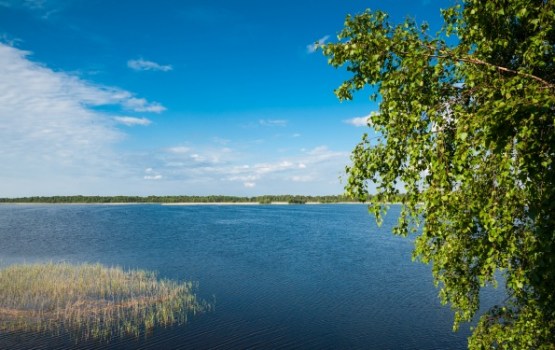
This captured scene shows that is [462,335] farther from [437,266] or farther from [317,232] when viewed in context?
[317,232]

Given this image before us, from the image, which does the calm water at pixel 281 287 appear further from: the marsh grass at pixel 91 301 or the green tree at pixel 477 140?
the green tree at pixel 477 140

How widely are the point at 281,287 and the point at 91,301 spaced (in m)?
15.7

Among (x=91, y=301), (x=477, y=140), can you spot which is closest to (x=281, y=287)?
(x=91, y=301)

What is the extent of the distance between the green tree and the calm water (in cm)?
1401

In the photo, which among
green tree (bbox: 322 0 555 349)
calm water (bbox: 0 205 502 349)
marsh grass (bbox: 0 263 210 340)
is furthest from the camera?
marsh grass (bbox: 0 263 210 340)

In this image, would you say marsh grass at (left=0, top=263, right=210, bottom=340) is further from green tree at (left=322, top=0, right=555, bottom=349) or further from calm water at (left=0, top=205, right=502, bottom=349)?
green tree at (left=322, top=0, right=555, bottom=349)

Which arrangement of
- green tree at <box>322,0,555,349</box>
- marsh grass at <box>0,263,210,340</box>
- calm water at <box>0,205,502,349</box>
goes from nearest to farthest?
green tree at <box>322,0,555,349</box> < calm water at <box>0,205,502,349</box> < marsh grass at <box>0,263,210,340</box>

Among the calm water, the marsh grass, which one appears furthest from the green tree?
the marsh grass

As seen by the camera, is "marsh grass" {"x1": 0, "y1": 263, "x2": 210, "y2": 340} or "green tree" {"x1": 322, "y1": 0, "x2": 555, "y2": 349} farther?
"marsh grass" {"x1": 0, "y1": 263, "x2": 210, "y2": 340}

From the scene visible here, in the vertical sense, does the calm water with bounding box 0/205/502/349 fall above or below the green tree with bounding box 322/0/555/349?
below

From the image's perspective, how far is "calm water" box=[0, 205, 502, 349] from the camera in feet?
74.6

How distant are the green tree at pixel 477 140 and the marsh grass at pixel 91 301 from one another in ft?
66.6

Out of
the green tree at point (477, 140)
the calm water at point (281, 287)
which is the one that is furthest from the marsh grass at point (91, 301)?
the green tree at point (477, 140)

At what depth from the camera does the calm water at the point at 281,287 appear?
22.8m
